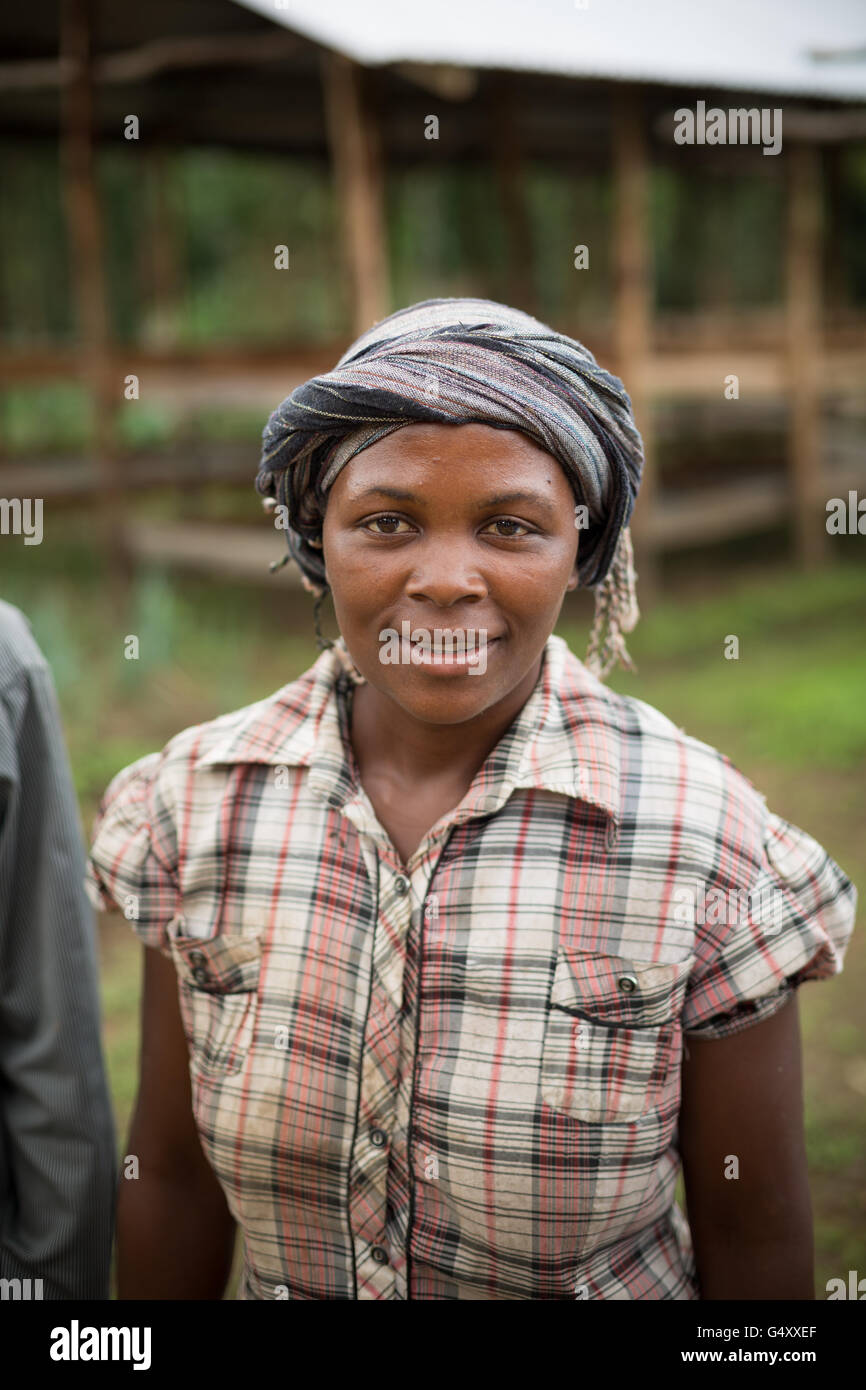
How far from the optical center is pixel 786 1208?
155cm

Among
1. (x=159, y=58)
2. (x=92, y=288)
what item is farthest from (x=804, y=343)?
(x=92, y=288)

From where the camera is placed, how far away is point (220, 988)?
1.58 metres

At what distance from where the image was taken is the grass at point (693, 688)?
3.52 meters

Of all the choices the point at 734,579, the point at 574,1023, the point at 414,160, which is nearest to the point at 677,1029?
the point at 574,1023

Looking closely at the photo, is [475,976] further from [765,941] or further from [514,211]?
[514,211]

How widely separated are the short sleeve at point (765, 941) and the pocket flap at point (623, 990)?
4 cm

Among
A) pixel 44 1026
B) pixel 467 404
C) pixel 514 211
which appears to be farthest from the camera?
pixel 514 211

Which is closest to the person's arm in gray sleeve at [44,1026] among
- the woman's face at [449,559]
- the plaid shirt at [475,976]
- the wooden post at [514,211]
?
the plaid shirt at [475,976]

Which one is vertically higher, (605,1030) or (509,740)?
(509,740)

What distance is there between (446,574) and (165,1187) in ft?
3.22

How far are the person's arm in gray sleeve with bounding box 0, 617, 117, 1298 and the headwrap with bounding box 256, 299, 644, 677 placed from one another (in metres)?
0.57

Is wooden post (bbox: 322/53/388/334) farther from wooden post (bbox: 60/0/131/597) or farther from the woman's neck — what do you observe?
the woman's neck

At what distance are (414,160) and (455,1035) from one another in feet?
36.6

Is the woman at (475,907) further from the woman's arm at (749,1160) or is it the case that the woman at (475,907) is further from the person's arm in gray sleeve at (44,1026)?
the person's arm in gray sleeve at (44,1026)
